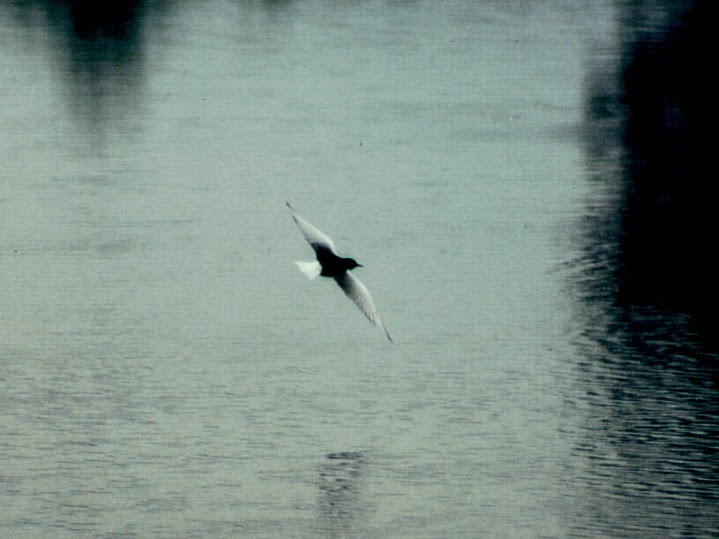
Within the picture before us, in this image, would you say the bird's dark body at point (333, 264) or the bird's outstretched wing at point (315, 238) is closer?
the bird's dark body at point (333, 264)

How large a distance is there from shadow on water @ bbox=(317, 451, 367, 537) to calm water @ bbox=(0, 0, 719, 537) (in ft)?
0.06

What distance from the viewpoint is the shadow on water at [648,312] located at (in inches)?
384

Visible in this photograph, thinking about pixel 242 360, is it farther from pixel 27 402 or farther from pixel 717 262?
pixel 717 262

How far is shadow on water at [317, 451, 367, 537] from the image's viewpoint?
9266 millimetres

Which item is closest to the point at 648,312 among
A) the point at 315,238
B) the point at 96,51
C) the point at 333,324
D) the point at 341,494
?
the point at 333,324

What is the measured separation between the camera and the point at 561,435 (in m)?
10.6

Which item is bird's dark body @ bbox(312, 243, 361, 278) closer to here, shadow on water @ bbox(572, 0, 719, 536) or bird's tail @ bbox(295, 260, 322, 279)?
bird's tail @ bbox(295, 260, 322, 279)

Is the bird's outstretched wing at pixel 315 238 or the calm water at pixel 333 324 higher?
the bird's outstretched wing at pixel 315 238

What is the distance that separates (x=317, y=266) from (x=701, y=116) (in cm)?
1071

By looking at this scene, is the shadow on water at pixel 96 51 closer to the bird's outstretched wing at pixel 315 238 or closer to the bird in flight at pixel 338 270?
the bird's outstretched wing at pixel 315 238

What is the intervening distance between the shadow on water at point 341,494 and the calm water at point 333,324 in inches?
0.7

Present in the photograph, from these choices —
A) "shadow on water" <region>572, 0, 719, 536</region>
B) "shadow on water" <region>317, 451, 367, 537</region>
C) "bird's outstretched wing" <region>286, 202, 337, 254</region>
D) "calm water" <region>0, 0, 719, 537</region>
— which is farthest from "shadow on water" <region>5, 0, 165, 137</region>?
"shadow on water" <region>317, 451, 367, 537</region>

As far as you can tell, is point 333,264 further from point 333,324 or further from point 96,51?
point 96,51

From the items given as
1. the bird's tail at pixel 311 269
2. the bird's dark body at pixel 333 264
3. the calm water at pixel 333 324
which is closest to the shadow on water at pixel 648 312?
the calm water at pixel 333 324
